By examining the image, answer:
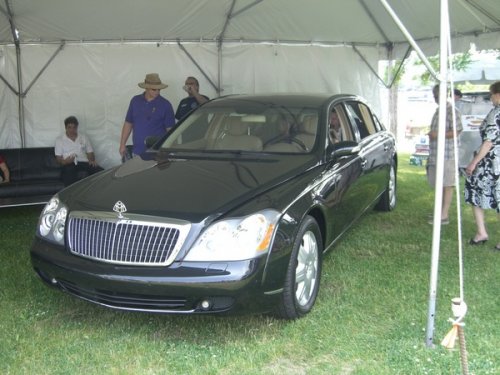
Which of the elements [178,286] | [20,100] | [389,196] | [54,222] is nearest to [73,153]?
[20,100]

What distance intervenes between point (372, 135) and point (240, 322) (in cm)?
311

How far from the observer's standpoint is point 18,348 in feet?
10.6

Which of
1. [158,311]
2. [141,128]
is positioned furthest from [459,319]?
[141,128]

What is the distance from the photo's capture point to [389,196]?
6.75 m

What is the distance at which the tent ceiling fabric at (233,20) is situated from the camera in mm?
7516

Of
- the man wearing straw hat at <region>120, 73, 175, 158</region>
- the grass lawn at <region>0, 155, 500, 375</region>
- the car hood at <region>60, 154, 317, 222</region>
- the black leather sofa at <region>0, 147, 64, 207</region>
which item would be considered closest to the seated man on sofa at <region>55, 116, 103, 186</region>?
the black leather sofa at <region>0, 147, 64, 207</region>

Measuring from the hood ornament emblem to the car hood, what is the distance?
26 mm

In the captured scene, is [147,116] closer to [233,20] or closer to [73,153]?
[73,153]

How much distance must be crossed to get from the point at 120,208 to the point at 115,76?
246 inches

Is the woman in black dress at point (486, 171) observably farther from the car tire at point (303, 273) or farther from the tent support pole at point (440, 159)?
the car tire at point (303, 273)

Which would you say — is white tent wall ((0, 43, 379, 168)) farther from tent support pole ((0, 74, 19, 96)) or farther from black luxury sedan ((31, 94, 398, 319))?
black luxury sedan ((31, 94, 398, 319))

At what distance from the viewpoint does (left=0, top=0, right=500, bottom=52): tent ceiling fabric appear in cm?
752

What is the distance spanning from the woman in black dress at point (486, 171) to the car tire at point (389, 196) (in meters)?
1.33

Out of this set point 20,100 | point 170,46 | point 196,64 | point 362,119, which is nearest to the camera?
point 362,119
